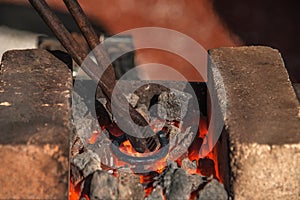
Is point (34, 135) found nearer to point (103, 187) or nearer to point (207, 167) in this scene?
point (103, 187)

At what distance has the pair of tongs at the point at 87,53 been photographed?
2.83 meters

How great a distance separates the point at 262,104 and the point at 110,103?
687 millimetres

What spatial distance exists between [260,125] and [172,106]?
62cm

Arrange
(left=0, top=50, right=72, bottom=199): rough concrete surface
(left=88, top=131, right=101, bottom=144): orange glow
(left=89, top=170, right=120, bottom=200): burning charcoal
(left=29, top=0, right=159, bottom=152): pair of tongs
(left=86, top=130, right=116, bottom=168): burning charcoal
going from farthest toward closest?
(left=88, top=131, right=101, bottom=144): orange glow → (left=86, top=130, right=116, bottom=168): burning charcoal → (left=29, top=0, right=159, bottom=152): pair of tongs → (left=89, top=170, right=120, bottom=200): burning charcoal → (left=0, top=50, right=72, bottom=199): rough concrete surface

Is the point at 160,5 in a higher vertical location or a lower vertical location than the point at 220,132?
higher

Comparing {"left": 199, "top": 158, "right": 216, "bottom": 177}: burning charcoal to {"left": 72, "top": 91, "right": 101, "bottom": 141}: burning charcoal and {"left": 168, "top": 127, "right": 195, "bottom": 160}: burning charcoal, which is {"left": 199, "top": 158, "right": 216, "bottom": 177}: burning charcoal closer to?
{"left": 168, "top": 127, "right": 195, "bottom": 160}: burning charcoal

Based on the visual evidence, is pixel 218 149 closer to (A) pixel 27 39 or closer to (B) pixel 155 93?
(B) pixel 155 93

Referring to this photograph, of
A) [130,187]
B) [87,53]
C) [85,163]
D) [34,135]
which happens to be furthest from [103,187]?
[87,53]

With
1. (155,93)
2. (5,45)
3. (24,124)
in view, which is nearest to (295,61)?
(155,93)

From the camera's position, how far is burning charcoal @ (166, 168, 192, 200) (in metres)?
2.65

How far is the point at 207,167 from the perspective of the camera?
9.50 feet

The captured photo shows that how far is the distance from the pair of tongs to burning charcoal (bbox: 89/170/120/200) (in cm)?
41

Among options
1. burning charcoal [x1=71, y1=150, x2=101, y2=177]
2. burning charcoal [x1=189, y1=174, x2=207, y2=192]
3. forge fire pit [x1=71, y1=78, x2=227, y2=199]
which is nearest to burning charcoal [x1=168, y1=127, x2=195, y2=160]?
forge fire pit [x1=71, y1=78, x2=227, y2=199]

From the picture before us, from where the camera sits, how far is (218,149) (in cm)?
287
